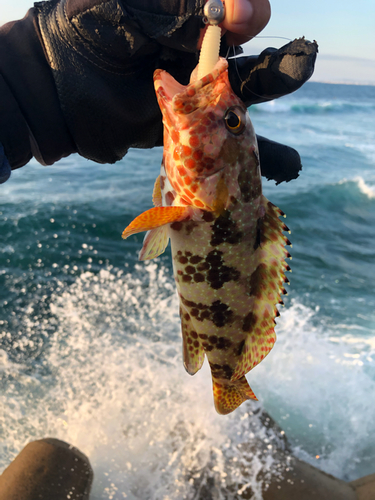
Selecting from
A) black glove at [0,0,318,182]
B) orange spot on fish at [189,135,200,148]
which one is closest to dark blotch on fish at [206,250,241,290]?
orange spot on fish at [189,135,200,148]

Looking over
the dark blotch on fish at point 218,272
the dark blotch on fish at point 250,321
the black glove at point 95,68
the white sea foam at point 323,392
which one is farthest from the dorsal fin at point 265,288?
the white sea foam at point 323,392

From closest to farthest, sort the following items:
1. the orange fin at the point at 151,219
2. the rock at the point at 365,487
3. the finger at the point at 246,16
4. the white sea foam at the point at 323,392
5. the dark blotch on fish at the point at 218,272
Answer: the finger at the point at 246,16
the orange fin at the point at 151,219
the dark blotch on fish at the point at 218,272
the rock at the point at 365,487
the white sea foam at the point at 323,392

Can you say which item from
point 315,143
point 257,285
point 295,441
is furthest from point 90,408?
point 315,143

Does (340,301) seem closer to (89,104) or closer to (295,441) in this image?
(295,441)

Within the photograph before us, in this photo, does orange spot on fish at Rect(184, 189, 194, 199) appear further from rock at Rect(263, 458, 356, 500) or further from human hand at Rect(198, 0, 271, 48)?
rock at Rect(263, 458, 356, 500)

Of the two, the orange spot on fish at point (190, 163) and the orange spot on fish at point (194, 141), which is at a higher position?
the orange spot on fish at point (194, 141)

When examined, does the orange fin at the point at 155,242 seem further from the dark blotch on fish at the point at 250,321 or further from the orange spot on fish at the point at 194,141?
the dark blotch on fish at the point at 250,321
